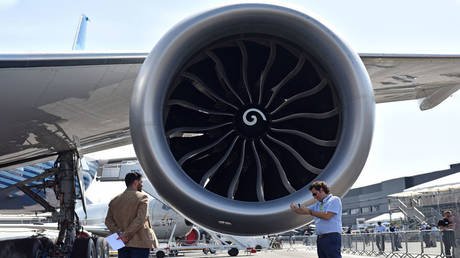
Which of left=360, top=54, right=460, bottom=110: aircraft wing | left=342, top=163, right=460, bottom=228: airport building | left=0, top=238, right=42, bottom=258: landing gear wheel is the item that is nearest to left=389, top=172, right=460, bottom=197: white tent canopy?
left=360, top=54, right=460, bottom=110: aircraft wing

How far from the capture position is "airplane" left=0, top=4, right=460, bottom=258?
4152 millimetres

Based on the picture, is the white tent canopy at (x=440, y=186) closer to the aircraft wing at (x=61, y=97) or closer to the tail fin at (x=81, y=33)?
the tail fin at (x=81, y=33)

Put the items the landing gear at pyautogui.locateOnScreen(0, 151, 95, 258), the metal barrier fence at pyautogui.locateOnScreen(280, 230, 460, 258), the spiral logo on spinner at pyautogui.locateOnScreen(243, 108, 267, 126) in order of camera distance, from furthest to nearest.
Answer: the metal barrier fence at pyautogui.locateOnScreen(280, 230, 460, 258)
the landing gear at pyautogui.locateOnScreen(0, 151, 95, 258)
the spiral logo on spinner at pyautogui.locateOnScreen(243, 108, 267, 126)

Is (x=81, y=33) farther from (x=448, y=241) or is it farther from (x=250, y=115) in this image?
(x=250, y=115)

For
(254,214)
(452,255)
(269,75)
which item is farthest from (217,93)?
(452,255)

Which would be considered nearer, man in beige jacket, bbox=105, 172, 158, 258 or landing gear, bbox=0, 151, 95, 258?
man in beige jacket, bbox=105, 172, 158, 258

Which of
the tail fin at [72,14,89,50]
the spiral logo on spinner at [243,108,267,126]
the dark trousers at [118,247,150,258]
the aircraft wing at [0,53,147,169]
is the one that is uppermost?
the tail fin at [72,14,89,50]

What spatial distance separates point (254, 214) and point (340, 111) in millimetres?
1146

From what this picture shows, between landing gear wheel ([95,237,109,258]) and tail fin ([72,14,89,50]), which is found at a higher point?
tail fin ([72,14,89,50])

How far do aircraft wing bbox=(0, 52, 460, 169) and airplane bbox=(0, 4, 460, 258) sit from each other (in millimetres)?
18

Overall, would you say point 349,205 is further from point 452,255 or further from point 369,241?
point 452,255

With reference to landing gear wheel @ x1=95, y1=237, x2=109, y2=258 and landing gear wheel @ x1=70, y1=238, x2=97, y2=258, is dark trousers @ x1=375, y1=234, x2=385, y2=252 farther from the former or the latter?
landing gear wheel @ x1=70, y1=238, x2=97, y2=258

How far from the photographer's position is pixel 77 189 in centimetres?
845

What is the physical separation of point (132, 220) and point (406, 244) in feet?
39.7
